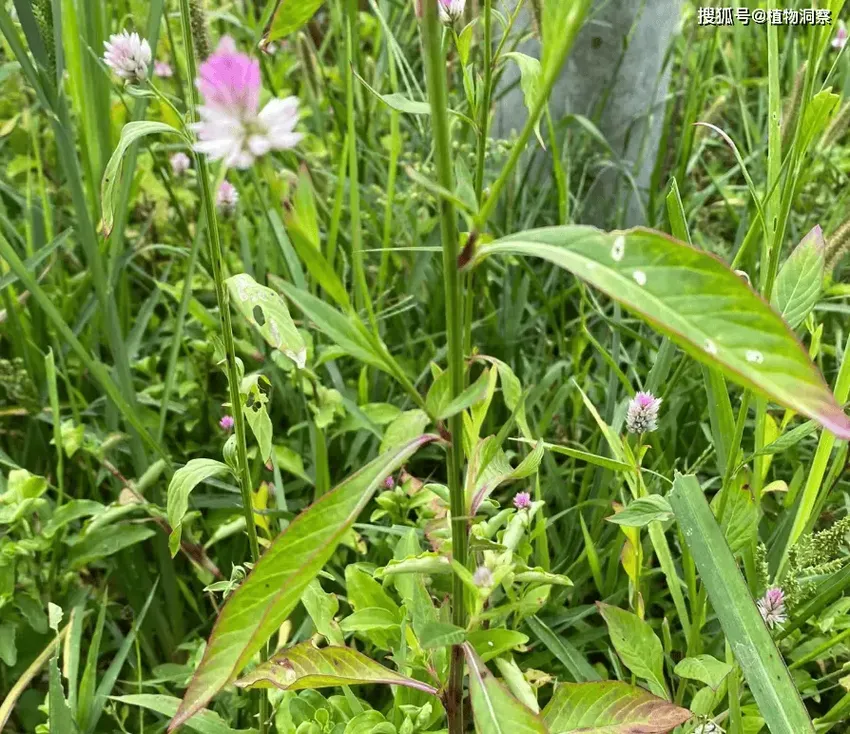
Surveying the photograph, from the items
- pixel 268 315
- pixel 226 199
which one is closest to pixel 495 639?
pixel 268 315

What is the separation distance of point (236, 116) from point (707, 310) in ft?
0.67

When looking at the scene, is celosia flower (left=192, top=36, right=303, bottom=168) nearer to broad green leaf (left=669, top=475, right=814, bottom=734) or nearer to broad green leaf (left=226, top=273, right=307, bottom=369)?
broad green leaf (left=226, top=273, right=307, bottom=369)

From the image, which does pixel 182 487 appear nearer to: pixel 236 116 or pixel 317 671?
pixel 317 671

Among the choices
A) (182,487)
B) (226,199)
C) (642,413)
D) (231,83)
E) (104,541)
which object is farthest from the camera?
(226,199)

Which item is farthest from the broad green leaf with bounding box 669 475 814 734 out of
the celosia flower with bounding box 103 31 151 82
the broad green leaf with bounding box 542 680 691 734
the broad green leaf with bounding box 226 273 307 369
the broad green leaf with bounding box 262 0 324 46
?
the celosia flower with bounding box 103 31 151 82

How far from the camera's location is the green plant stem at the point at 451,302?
1.13 ft

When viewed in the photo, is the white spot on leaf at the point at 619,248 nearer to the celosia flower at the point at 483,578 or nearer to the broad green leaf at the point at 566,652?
the celosia flower at the point at 483,578

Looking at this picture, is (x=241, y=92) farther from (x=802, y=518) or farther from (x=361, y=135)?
(x=361, y=135)

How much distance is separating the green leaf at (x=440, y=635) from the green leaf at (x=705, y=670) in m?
0.21

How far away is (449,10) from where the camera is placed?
24.4 inches

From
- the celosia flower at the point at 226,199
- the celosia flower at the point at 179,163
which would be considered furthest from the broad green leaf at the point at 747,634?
the celosia flower at the point at 179,163

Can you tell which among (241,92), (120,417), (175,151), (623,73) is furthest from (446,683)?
(175,151)

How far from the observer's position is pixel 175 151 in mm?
1503

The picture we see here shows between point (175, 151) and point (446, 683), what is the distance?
122 centimetres
